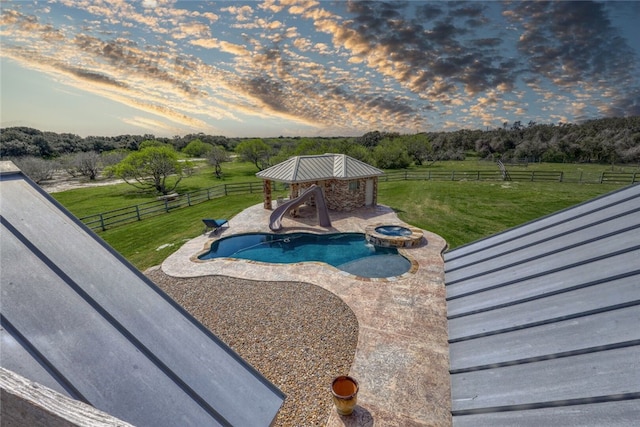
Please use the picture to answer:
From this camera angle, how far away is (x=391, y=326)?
7.22 meters

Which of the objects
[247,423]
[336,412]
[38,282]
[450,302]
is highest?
[38,282]

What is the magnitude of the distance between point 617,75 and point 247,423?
2054 inches

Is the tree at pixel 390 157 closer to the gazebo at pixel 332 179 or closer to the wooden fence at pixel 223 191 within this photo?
the wooden fence at pixel 223 191

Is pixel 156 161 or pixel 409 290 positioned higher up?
pixel 156 161

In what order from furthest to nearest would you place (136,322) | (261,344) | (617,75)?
(617,75) < (261,344) < (136,322)

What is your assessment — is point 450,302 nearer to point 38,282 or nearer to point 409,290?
point 38,282

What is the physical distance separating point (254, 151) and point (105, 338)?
1781 inches

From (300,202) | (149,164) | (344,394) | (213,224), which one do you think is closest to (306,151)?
(149,164)

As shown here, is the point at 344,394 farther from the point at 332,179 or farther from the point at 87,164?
the point at 87,164

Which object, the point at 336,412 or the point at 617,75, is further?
the point at 617,75

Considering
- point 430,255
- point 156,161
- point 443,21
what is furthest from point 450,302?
point 156,161

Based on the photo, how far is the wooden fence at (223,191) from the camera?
1741cm

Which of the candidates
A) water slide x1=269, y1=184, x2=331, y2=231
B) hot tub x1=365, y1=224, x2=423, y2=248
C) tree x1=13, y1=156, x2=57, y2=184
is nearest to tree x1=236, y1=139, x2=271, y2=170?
tree x1=13, y1=156, x2=57, y2=184

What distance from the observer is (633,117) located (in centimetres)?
6334
